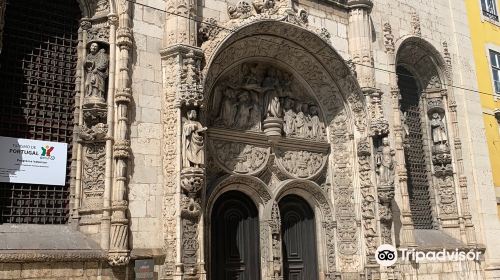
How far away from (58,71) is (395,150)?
8.40m

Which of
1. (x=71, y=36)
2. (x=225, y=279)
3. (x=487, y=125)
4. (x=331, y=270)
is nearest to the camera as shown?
(x=71, y=36)

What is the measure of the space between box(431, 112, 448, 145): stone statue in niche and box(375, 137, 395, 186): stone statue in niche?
3402 millimetres

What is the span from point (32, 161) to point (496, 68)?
15.2 meters

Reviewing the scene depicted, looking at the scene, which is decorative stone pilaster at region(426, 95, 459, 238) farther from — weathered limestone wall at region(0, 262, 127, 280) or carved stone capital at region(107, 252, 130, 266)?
carved stone capital at region(107, 252, 130, 266)

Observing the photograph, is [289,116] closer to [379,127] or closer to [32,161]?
[379,127]

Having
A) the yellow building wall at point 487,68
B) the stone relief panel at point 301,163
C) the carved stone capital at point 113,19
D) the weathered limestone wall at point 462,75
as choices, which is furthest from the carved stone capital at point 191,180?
the yellow building wall at point 487,68

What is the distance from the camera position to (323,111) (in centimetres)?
1317

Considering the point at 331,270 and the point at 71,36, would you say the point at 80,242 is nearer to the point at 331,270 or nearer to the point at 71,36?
the point at 71,36

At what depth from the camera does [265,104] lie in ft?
40.3

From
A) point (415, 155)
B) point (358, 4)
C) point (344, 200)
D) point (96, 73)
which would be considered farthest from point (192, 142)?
point (415, 155)

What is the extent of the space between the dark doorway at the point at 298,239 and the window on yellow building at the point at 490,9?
10647 mm

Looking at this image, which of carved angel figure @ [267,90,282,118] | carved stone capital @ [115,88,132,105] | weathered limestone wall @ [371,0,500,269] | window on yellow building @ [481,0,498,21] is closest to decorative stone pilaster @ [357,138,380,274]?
weathered limestone wall @ [371,0,500,269]

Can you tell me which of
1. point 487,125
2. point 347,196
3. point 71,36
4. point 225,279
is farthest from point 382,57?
point 71,36

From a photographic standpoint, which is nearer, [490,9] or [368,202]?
[368,202]
